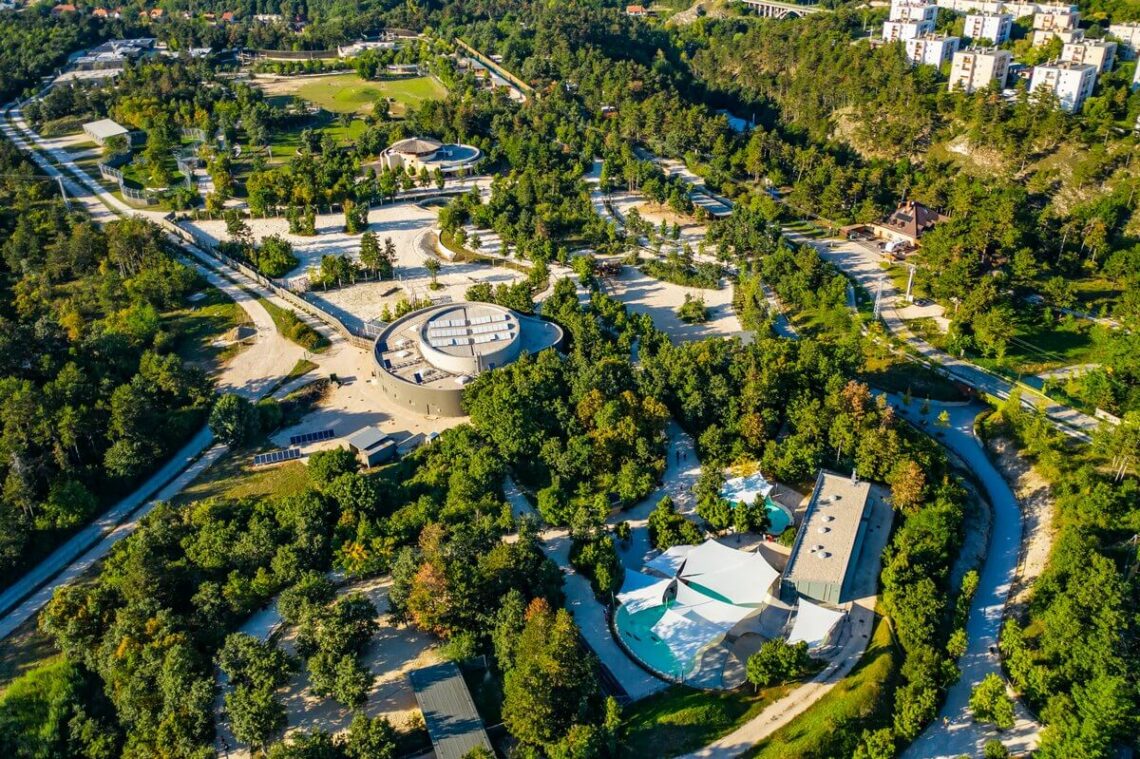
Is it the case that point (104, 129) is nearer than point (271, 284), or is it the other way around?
point (271, 284)

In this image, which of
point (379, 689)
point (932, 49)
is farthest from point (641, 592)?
point (932, 49)

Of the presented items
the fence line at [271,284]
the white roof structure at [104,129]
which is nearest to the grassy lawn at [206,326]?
the fence line at [271,284]

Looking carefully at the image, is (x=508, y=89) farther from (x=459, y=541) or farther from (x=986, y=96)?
(x=459, y=541)

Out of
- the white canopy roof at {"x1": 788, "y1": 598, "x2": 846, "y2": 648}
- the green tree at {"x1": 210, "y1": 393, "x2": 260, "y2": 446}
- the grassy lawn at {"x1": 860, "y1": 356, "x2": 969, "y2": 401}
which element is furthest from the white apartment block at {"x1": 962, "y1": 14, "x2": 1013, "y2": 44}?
the green tree at {"x1": 210, "y1": 393, "x2": 260, "y2": 446}

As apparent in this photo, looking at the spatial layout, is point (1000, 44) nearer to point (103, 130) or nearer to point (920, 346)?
point (920, 346)

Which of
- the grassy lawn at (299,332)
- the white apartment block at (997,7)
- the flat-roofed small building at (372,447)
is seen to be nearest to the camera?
the flat-roofed small building at (372,447)

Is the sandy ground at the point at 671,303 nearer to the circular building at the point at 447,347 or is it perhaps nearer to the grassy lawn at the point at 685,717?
the circular building at the point at 447,347
